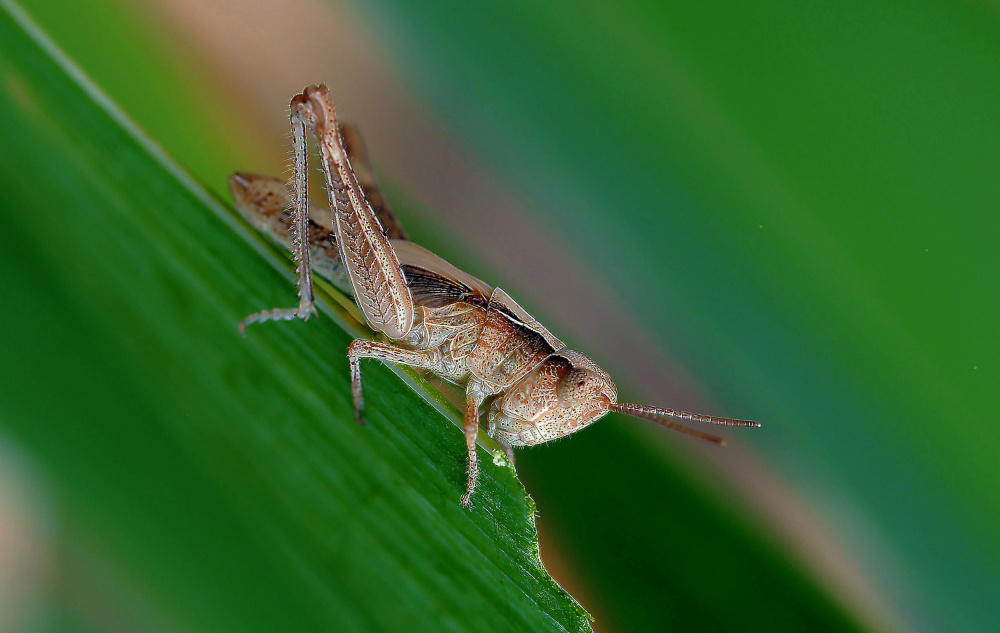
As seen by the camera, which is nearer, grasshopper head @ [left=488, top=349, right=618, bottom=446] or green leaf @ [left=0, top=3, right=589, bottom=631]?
green leaf @ [left=0, top=3, right=589, bottom=631]

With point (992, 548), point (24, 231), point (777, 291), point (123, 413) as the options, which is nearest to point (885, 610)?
point (992, 548)

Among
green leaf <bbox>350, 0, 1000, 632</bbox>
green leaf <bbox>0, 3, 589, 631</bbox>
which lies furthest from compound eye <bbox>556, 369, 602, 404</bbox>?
green leaf <bbox>0, 3, 589, 631</bbox>

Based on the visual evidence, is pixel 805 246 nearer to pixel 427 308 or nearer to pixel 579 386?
pixel 579 386

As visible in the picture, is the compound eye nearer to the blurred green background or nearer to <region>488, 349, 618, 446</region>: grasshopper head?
<region>488, 349, 618, 446</region>: grasshopper head

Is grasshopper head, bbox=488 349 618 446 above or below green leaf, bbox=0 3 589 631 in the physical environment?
above

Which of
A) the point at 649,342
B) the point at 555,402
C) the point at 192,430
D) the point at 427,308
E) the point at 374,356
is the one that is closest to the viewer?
the point at 192,430

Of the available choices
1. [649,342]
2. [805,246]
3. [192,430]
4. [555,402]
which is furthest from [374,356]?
[649,342]
